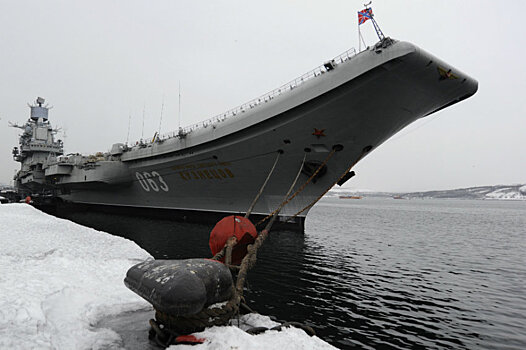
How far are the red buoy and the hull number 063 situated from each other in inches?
614

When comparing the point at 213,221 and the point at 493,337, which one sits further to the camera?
the point at 213,221

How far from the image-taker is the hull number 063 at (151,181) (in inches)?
790

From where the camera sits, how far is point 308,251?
12516 millimetres

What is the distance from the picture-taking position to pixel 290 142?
13672mm

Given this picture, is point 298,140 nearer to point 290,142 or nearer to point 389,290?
point 290,142

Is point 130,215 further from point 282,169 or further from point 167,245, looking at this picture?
point 282,169

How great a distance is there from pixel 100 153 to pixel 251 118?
1994cm

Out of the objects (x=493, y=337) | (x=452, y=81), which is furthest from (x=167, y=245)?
(x=452, y=81)

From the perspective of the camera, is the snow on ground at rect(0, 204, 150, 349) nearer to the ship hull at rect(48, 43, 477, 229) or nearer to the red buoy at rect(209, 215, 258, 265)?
the red buoy at rect(209, 215, 258, 265)

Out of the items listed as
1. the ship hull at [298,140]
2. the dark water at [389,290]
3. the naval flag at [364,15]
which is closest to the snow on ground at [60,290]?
the dark water at [389,290]

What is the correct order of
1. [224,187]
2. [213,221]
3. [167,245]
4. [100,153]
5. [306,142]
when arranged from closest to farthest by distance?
[167,245] → [306,142] → [224,187] → [213,221] → [100,153]

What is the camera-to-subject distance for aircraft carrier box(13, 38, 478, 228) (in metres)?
10.4

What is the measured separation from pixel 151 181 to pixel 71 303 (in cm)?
1773

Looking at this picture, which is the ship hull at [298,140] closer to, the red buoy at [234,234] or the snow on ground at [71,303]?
the red buoy at [234,234]
